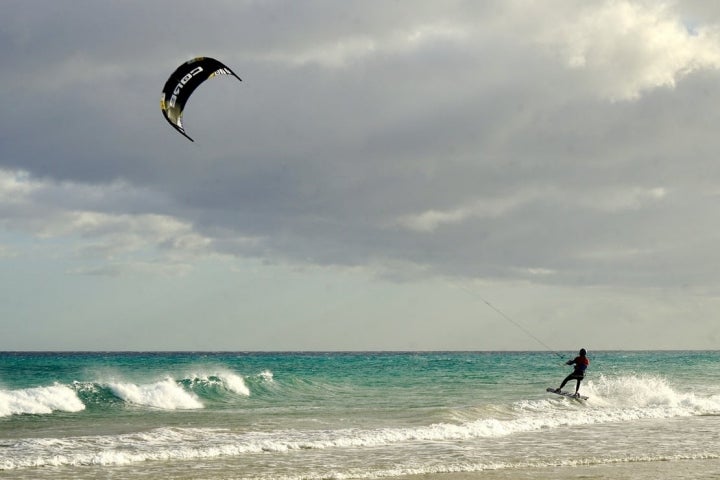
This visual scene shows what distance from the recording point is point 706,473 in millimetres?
13602

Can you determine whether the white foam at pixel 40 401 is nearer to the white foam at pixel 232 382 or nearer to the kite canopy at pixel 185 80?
the white foam at pixel 232 382

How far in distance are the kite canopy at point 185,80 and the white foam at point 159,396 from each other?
13.7 m

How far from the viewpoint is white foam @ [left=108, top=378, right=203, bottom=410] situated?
91.9 ft

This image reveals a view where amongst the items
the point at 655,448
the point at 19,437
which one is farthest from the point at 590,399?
the point at 19,437

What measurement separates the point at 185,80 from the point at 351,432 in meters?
9.43

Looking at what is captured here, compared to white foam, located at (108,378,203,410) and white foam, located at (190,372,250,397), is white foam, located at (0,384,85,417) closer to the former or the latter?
white foam, located at (108,378,203,410)

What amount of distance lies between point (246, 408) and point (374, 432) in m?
9.06

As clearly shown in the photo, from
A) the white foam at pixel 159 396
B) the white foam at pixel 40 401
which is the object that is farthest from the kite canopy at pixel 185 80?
the white foam at pixel 159 396

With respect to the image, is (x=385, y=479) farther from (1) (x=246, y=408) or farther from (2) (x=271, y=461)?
(1) (x=246, y=408)

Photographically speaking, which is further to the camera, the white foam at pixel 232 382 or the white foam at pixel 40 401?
the white foam at pixel 232 382

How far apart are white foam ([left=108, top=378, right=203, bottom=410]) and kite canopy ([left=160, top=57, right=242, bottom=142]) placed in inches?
539

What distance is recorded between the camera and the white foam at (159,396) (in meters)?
28.0

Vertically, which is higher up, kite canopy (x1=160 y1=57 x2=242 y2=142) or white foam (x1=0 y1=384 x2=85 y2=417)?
kite canopy (x1=160 y1=57 x2=242 y2=142)

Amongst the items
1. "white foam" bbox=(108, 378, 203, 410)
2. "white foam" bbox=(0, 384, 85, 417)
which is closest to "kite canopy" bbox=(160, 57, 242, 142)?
"white foam" bbox=(0, 384, 85, 417)
